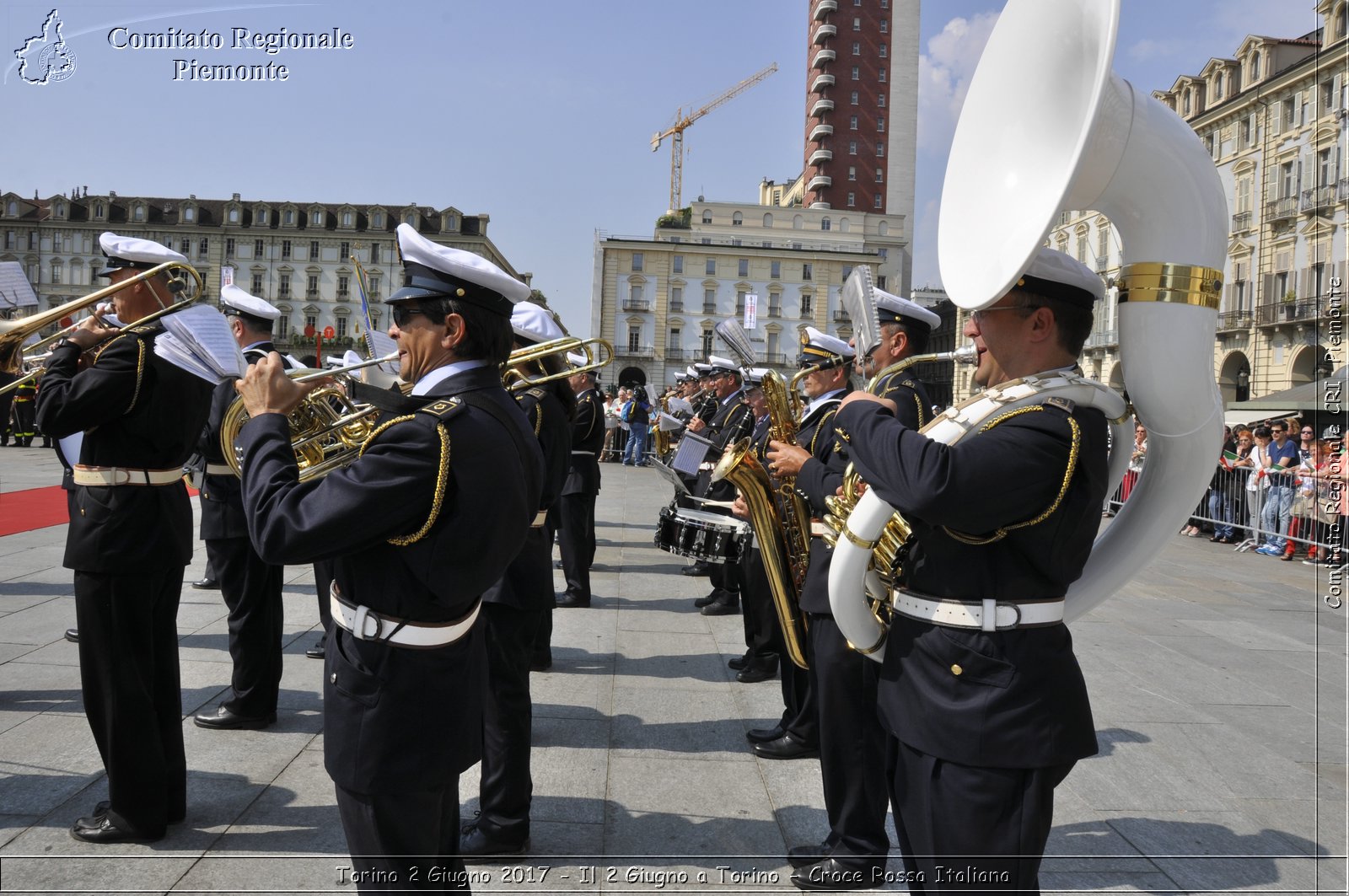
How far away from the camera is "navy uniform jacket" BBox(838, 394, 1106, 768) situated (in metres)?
2.21

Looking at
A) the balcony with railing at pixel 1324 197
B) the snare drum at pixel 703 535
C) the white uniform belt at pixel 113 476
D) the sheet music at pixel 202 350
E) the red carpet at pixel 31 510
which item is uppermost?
the balcony with railing at pixel 1324 197

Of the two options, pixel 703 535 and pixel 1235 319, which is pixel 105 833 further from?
pixel 1235 319

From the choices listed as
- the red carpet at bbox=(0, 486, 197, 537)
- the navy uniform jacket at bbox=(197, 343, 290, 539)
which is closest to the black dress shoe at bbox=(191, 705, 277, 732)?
the navy uniform jacket at bbox=(197, 343, 290, 539)

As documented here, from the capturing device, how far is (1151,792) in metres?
4.39

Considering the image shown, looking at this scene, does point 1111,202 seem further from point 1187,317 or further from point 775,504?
point 775,504

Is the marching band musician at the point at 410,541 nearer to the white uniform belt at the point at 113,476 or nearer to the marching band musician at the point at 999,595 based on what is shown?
the marching band musician at the point at 999,595

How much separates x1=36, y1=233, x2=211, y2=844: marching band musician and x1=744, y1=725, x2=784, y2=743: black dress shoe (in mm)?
2653

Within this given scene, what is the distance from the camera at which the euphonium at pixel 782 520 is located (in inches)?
175

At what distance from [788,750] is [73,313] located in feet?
12.3

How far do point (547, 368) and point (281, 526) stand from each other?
9.41ft

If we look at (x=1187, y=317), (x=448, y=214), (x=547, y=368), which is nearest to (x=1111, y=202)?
(x=1187, y=317)

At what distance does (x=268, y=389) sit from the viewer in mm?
2434

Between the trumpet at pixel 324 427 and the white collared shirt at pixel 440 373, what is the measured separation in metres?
0.13

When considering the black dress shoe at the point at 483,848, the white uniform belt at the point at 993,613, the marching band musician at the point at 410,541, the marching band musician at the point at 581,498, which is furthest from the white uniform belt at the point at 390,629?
the marching band musician at the point at 581,498
